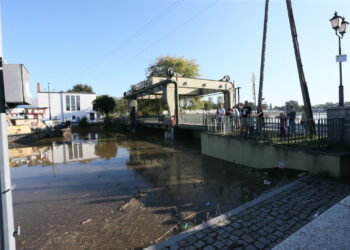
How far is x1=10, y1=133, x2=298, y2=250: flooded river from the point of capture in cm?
361

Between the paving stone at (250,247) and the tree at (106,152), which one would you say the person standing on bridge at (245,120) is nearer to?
the paving stone at (250,247)

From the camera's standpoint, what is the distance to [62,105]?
4003 cm

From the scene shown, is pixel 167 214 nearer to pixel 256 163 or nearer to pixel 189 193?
pixel 189 193

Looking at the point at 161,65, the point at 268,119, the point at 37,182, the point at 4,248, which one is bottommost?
the point at 37,182

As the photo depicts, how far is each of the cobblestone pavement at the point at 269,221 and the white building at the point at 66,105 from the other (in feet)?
139

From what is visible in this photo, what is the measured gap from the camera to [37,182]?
23.2 feet

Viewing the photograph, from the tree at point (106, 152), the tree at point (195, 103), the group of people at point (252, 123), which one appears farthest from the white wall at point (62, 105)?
the group of people at point (252, 123)

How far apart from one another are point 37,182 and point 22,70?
266 inches

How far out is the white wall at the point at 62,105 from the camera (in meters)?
38.4

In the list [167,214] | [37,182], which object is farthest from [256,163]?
[37,182]

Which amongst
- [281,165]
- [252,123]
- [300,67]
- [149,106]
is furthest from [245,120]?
[149,106]

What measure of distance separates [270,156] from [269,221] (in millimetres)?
3685

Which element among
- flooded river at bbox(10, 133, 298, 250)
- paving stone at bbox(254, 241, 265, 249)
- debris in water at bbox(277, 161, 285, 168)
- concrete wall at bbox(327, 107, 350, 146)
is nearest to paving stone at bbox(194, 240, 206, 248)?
paving stone at bbox(254, 241, 265, 249)

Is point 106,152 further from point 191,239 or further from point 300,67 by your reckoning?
point 300,67
